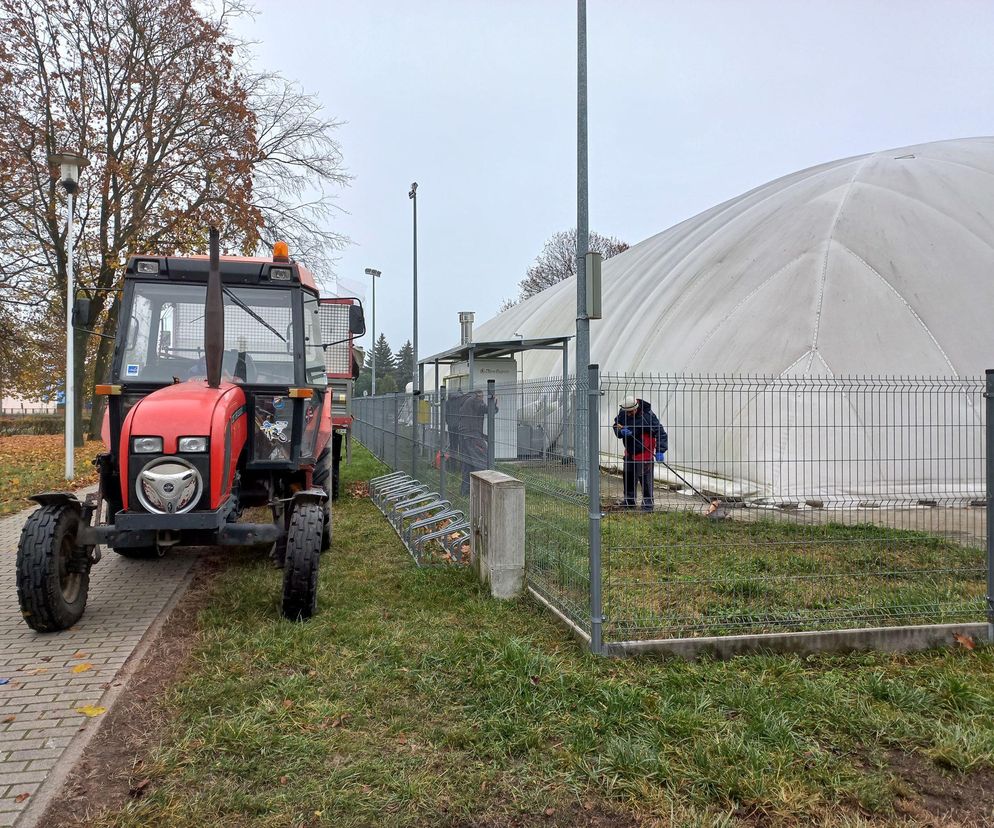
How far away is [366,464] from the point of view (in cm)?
1773

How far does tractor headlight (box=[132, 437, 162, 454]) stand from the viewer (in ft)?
15.7

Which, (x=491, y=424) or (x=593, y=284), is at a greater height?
(x=593, y=284)

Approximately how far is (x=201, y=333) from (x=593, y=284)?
561cm

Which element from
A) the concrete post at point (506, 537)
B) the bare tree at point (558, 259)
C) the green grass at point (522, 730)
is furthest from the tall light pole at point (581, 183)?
the bare tree at point (558, 259)

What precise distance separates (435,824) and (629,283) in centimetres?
1864

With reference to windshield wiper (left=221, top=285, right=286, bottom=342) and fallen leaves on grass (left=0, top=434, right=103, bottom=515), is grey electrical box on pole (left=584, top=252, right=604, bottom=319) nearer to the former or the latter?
windshield wiper (left=221, top=285, right=286, bottom=342)

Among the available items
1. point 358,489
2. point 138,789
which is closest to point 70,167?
point 358,489

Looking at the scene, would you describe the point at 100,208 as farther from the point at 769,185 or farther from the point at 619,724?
the point at 619,724

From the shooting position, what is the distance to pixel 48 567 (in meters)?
4.79

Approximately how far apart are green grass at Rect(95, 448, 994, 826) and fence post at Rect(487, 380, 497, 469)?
1934 millimetres

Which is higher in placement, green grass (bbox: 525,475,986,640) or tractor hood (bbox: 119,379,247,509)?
tractor hood (bbox: 119,379,247,509)

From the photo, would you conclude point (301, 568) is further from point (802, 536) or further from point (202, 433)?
point (802, 536)

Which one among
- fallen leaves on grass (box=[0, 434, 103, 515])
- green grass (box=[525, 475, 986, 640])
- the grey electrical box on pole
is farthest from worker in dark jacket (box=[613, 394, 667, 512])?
fallen leaves on grass (box=[0, 434, 103, 515])

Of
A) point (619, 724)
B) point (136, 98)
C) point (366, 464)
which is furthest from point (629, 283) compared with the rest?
point (619, 724)
